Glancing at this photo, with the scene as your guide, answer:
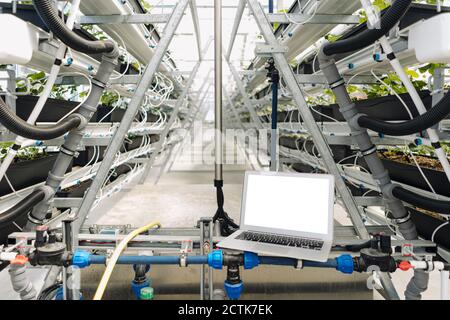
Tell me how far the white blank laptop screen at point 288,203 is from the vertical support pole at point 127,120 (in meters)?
0.60

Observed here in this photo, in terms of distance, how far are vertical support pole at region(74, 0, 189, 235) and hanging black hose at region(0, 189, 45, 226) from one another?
17cm

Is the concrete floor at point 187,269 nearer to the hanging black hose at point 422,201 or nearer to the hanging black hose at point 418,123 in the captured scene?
the hanging black hose at point 422,201

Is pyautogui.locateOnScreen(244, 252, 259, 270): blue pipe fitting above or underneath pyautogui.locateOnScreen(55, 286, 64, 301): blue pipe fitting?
above

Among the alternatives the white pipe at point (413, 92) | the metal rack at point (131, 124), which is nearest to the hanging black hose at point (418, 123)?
the white pipe at point (413, 92)

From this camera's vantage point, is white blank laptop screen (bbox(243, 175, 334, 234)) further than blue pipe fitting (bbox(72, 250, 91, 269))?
Yes

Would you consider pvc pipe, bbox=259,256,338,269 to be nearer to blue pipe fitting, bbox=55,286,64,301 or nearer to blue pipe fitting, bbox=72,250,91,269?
blue pipe fitting, bbox=72,250,91,269

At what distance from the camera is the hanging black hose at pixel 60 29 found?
889mm

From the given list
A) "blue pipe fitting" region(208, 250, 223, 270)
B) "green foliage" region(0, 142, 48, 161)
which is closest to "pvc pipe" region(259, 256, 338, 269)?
"blue pipe fitting" region(208, 250, 223, 270)

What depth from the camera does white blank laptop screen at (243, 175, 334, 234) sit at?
1.07 m

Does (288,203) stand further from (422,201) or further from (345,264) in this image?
(422,201)

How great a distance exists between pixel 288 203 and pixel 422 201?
1.52 ft

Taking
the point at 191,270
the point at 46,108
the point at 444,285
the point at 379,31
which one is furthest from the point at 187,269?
the point at 379,31

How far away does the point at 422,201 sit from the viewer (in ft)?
3.44
